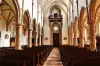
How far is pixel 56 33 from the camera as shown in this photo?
41.2 m

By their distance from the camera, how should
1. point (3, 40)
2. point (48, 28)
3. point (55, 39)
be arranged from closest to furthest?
point (3, 40) → point (48, 28) → point (55, 39)

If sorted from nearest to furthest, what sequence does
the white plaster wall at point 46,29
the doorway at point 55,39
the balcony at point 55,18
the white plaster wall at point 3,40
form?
1. the white plaster wall at point 3,40
2. the balcony at point 55,18
3. the white plaster wall at point 46,29
4. the doorway at point 55,39

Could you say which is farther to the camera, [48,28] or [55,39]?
[55,39]

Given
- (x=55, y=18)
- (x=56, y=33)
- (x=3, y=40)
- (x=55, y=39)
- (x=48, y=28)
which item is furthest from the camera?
(x=55, y=39)

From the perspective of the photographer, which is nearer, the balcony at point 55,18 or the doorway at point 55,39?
the balcony at point 55,18

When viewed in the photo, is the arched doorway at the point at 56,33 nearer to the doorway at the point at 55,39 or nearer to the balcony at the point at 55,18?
the doorway at the point at 55,39

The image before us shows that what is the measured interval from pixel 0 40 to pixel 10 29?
4.02m

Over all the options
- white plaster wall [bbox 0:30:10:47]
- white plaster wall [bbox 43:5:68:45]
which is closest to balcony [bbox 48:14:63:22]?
white plaster wall [bbox 43:5:68:45]

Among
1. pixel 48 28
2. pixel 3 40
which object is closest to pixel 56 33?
pixel 48 28

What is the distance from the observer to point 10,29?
32.1 meters

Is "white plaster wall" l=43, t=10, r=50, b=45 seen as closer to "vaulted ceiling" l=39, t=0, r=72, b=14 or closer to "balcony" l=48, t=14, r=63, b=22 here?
"balcony" l=48, t=14, r=63, b=22

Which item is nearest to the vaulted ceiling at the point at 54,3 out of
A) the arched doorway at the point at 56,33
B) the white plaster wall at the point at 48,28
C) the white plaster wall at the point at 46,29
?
the white plaster wall at the point at 48,28

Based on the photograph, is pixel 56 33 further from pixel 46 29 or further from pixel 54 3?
pixel 54 3

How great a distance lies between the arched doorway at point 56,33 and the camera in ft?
133
